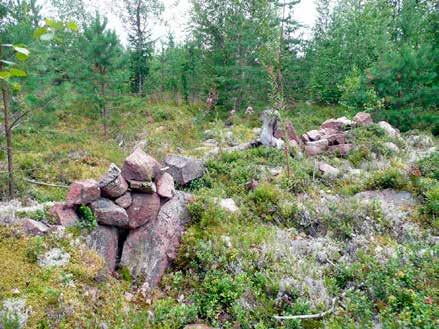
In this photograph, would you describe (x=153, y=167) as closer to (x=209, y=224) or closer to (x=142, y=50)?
(x=209, y=224)

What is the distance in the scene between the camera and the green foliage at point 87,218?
4738 millimetres

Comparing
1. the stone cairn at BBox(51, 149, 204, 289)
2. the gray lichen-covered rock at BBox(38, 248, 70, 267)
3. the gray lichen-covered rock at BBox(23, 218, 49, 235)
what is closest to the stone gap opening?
the stone cairn at BBox(51, 149, 204, 289)

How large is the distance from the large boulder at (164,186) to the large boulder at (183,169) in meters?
1.23

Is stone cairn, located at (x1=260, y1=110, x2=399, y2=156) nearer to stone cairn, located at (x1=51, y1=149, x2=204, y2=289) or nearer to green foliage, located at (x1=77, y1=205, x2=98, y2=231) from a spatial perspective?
stone cairn, located at (x1=51, y1=149, x2=204, y2=289)

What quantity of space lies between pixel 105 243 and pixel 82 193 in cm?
74

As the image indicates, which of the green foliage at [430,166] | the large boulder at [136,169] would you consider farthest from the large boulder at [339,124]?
the large boulder at [136,169]

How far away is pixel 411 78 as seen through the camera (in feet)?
42.6

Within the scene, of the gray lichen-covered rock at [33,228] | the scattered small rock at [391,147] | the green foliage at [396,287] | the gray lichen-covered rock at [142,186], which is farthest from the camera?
the scattered small rock at [391,147]

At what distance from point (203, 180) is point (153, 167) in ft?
6.41

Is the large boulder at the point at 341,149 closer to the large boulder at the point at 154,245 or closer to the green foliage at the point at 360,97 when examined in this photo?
the green foliage at the point at 360,97

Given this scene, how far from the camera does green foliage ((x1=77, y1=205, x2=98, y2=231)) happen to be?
474 centimetres

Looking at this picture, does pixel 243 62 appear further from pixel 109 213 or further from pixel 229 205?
pixel 109 213

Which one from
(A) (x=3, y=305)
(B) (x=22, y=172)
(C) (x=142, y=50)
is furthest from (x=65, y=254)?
(C) (x=142, y=50)

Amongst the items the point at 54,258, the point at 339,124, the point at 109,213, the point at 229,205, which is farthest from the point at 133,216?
the point at 339,124
